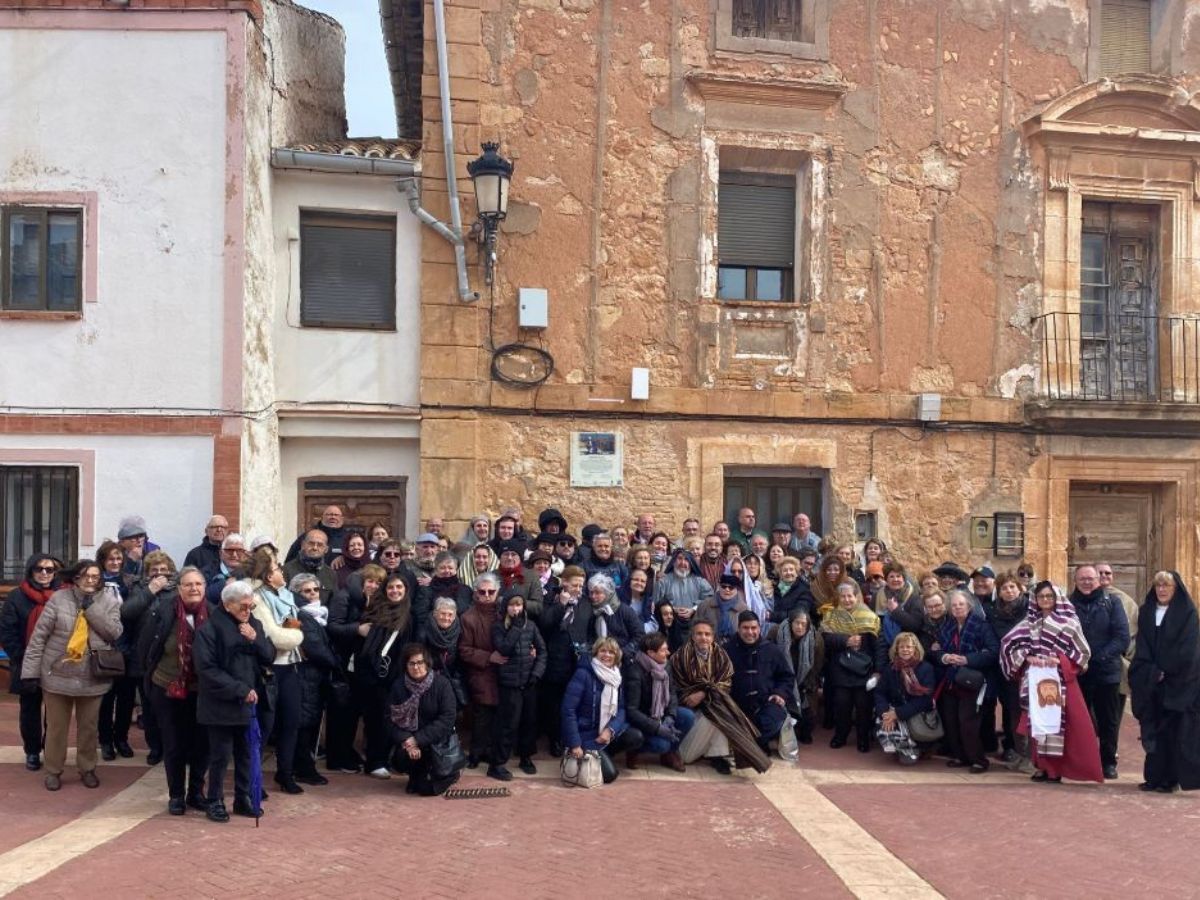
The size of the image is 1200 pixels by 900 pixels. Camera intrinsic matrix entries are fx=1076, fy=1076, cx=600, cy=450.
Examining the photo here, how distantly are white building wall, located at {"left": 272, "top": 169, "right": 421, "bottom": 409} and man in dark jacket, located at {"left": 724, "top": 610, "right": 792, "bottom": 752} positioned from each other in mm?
4722

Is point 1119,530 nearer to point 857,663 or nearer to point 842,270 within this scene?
point 842,270

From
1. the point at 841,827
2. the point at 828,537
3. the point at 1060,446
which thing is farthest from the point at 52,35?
the point at 1060,446

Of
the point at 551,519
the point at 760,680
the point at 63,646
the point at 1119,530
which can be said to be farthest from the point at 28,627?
the point at 1119,530

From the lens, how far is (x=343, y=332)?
38.3 ft

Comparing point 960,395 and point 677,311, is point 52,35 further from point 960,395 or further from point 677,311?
point 960,395

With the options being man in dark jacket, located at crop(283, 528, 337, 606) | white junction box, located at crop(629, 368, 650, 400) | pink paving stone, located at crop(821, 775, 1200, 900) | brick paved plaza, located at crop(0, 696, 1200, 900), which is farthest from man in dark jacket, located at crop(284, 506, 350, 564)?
pink paving stone, located at crop(821, 775, 1200, 900)

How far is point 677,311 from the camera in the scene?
39.7ft

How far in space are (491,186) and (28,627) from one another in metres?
5.94

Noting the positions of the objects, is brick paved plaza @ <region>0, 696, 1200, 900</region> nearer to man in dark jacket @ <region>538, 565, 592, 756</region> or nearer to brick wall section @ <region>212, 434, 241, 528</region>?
man in dark jacket @ <region>538, 565, 592, 756</region>

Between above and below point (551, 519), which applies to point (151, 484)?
above

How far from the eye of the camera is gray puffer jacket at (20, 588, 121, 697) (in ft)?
25.4

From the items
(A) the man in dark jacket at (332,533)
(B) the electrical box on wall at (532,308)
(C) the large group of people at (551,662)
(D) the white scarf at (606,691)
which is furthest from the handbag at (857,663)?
(B) the electrical box on wall at (532,308)

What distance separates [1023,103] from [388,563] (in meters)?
9.31

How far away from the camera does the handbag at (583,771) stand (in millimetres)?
8070
